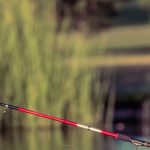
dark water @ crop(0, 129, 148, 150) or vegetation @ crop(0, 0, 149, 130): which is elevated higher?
vegetation @ crop(0, 0, 149, 130)

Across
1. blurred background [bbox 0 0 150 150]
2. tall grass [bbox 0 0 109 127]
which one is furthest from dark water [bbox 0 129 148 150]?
tall grass [bbox 0 0 109 127]

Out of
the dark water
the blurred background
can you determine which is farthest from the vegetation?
the dark water

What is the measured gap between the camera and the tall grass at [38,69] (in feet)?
32.3

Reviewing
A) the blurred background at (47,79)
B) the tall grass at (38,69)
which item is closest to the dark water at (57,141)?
the blurred background at (47,79)

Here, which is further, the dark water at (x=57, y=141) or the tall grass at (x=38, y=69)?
the tall grass at (x=38, y=69)

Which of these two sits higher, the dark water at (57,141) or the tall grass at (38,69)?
the tall grass at (38,69)

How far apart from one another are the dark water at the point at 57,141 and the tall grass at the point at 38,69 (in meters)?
0.25

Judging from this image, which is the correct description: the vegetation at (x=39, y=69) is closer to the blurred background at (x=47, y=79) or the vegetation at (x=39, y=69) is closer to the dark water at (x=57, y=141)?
the blurred background at (x=47, y=79)

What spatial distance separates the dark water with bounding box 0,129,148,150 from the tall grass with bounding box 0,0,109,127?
9.7 inches

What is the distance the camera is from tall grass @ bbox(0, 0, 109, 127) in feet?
32.3

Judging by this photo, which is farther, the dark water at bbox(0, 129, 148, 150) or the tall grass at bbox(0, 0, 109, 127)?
the tall grass at bbox(0, 0, 109, 127)

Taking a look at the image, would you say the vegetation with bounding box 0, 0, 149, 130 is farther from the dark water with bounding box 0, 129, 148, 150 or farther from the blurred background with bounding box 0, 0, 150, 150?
the dark water with bounding box 0, 129, 148, 150

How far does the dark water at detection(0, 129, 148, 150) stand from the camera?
28.8ft

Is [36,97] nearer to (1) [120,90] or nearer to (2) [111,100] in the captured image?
(2) [111,100]
